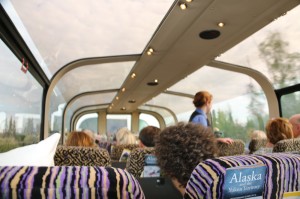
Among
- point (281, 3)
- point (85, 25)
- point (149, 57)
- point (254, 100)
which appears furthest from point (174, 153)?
point (254, 100)

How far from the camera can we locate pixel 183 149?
112 cm

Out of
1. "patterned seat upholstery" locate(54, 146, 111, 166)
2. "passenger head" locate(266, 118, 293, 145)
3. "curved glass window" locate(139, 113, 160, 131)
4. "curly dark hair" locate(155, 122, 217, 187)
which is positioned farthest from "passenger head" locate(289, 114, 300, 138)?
"curved glass window" locate(139, 113, 160, 131)

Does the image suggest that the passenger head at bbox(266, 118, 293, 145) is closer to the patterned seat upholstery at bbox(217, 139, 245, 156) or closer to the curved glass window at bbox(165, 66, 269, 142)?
the patterned seat upholstery at bbox(217, 139, 245, 156)

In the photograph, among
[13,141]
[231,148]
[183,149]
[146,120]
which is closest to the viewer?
[183,149]

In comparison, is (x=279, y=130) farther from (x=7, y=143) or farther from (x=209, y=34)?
(x=7, y=143)

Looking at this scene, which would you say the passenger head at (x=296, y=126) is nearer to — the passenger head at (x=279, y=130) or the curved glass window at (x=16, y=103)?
the passenger head at (x=279, y=130)

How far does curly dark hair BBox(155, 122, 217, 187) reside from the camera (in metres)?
1.12

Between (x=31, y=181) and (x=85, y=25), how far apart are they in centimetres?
367

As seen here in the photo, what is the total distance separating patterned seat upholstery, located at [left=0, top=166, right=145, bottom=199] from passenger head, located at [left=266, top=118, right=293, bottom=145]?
252cm

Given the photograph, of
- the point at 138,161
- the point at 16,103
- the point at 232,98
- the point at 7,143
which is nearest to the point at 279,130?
the point at 138,161

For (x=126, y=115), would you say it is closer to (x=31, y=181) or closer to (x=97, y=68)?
(x=97, y=68)

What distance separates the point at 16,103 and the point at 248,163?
3.66 m

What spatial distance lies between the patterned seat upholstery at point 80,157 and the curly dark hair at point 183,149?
2.43 ft

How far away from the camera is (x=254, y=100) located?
6.30m
